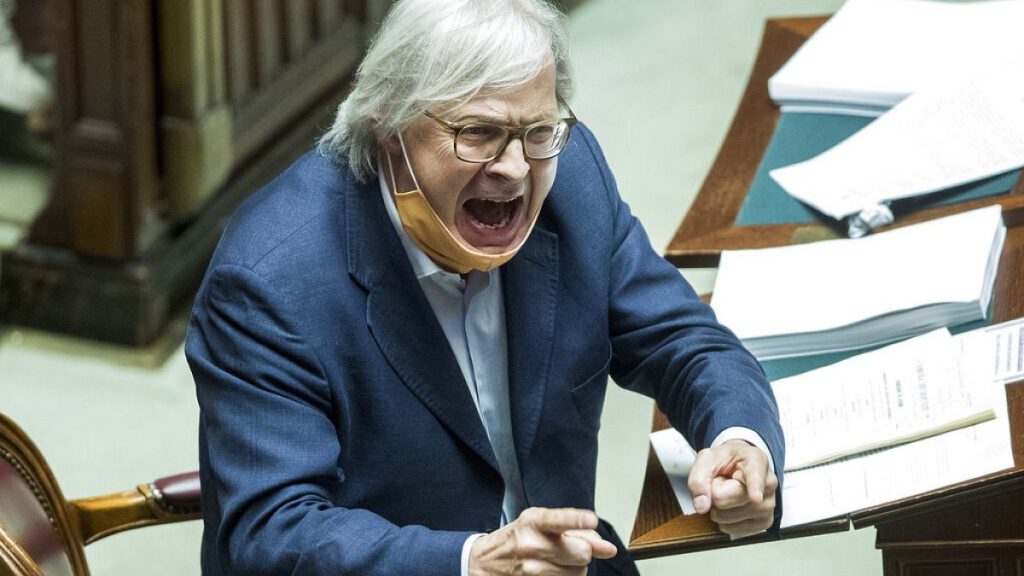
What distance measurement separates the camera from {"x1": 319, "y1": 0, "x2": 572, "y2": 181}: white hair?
5.73 ft

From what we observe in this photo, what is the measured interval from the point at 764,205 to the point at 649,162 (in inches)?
99.2

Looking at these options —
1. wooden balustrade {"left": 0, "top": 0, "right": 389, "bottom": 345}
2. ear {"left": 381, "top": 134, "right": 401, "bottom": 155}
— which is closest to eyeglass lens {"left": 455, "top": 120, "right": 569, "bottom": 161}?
ear {"left": 381, "top": 134, "right": 401, "bottom": 155}

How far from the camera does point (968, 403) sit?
190 centimetres

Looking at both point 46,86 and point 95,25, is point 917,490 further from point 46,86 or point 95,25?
point 46,86

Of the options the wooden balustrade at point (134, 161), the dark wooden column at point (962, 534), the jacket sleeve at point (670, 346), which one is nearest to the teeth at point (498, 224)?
the jacket sleeve at point (670, 346)

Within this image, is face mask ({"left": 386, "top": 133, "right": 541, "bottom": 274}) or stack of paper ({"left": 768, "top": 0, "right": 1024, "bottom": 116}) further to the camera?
stack of paper ({"left": 768, "top": 0, "right": 1024, "bottom": 116})

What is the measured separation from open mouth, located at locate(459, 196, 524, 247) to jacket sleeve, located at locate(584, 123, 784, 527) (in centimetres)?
25

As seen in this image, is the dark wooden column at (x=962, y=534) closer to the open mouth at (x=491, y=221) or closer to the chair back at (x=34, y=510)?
the open mouth at (x=491, y=221)

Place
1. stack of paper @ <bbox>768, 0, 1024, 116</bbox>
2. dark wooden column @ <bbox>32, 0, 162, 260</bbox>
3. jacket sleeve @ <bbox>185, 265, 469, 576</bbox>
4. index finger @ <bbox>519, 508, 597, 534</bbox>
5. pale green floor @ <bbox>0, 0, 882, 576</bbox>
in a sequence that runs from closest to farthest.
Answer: index finger @ <bbox>519, 508, 597, 534</bbox> < jacket sleeve @ <bbox>185, 265, 469, 576</bbox> < stack of paper @ <bbox>768, 0, 1024, 116</bbox> < pale green floor @ <bbox>0, 0, 882, 576</bbox> < dark wooden column @ <bbox>32, 0, 162, 260</bbox>

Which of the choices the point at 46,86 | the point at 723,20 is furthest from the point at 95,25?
the point at 723,20

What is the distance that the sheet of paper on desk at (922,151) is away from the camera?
243 cm

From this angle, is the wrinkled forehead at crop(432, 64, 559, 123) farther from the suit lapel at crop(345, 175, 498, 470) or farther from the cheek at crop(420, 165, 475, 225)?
the suit lapel at crop(345, 175, 498, 470)

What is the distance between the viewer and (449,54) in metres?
1.74

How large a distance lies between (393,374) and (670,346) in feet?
1.25
